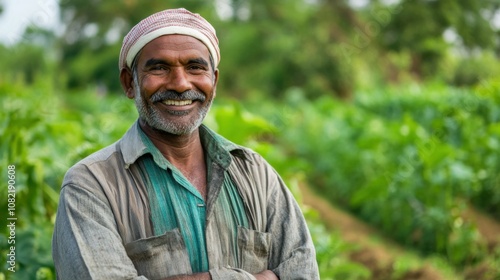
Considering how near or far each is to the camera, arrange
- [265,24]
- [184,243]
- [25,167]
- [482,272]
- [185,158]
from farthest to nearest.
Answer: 1. [265,24]
2. [482,272]
3. [25,167]
4. [185,158]
5. [184,243]

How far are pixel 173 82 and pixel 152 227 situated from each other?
491 millimetres

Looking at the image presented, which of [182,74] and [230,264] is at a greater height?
[182,74]

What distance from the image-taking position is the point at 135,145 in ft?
8.72

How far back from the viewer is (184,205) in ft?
8.58

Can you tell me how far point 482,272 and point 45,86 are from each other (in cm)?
1087

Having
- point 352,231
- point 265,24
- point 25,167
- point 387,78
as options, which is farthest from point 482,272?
point 265,24

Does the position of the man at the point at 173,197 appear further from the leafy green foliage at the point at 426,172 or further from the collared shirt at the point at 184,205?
the leafy green foliage at the point at 426,172

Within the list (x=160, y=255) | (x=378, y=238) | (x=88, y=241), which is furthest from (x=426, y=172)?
(x=88, y=241)

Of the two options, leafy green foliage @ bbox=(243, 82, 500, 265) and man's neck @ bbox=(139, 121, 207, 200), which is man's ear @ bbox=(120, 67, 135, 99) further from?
leafy green foliage @ bbox=(243, 82, 500, 265)

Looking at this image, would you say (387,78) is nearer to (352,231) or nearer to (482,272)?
(352,231)

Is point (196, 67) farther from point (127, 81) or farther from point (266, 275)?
point (266, 275)

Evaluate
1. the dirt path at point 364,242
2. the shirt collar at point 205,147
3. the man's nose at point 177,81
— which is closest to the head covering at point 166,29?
the man's nose at point 177,81

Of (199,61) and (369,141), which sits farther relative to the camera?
(369,141)

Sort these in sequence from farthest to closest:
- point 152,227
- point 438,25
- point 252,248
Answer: point 438,25, point 252,248, point 152,227
